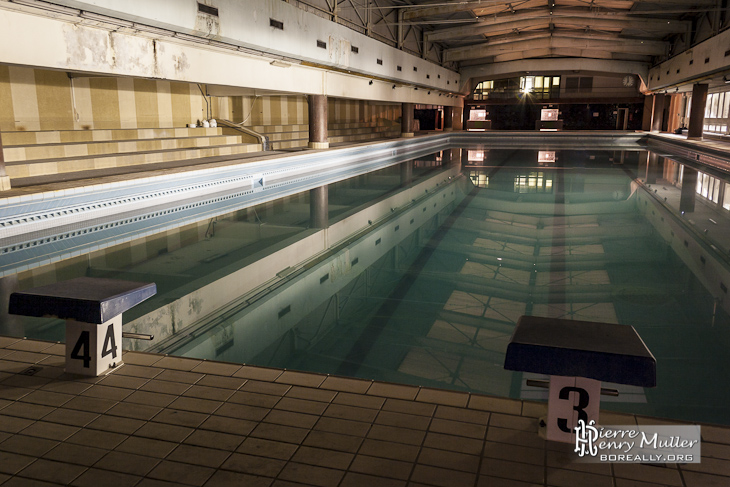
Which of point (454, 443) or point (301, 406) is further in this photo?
point (301, 406)

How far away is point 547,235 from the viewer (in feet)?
20.5

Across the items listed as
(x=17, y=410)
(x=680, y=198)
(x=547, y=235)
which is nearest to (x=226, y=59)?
(x=547, y=235)

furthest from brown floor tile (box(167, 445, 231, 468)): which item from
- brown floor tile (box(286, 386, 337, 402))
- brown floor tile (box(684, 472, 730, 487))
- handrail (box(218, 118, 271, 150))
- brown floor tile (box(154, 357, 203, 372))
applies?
handrail (box(218, 118, 271, 150))

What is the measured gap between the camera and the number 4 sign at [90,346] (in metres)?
2.34

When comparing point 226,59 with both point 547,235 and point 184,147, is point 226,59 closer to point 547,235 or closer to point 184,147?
point 184,147

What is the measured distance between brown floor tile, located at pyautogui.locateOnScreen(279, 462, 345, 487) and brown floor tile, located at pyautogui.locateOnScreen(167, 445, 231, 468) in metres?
0.22

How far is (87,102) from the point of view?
973cm

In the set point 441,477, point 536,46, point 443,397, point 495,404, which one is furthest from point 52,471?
point 536,46

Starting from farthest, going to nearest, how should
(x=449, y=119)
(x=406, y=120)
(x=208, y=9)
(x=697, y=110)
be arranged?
(x=449, y=119) < (x=406, y=120) < (x=697, y=110) < (x=208, y=9)

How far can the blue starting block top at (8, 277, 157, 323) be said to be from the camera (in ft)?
7.25

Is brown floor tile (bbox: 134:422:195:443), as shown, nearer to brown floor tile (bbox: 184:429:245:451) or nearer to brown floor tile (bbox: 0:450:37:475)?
brown floor tile (bbox: 184:429:245:451)

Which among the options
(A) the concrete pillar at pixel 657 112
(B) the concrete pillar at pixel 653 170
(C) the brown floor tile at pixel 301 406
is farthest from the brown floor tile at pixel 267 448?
(A) the concrete pillar at pixel 657 112

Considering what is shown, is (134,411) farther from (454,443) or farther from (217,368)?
(454,443)

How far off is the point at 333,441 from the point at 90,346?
3.75 ft
